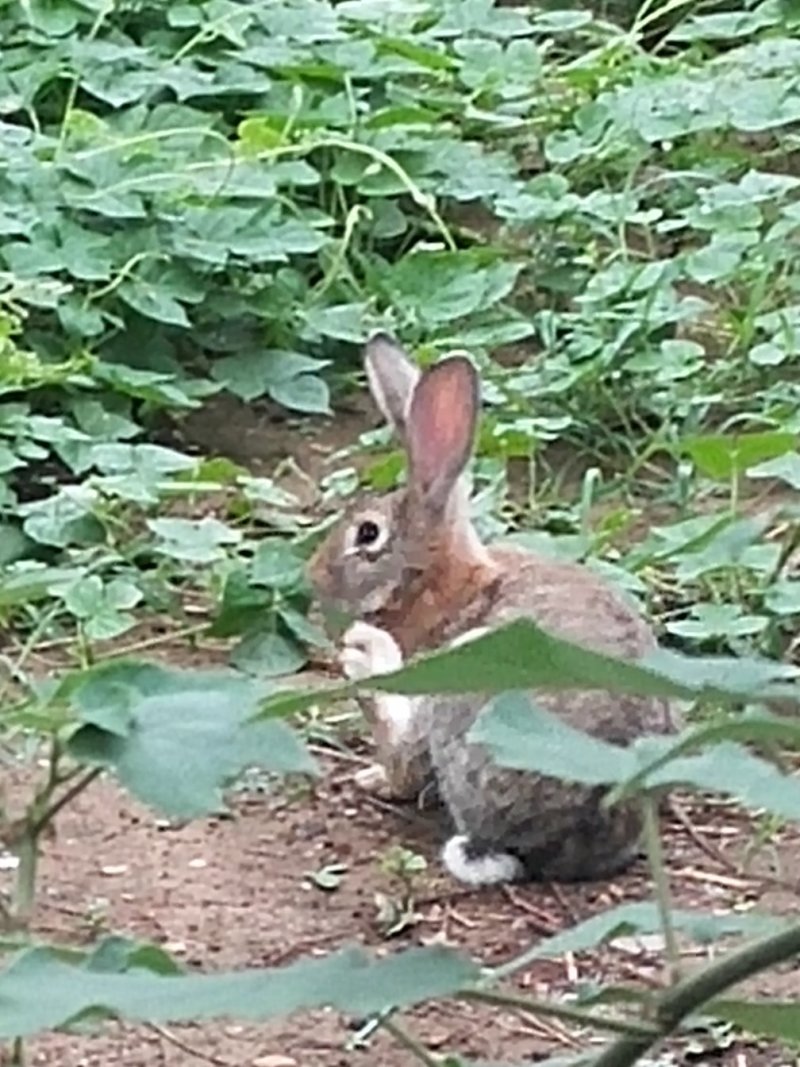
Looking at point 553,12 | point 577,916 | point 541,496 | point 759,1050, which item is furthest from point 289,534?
point 553,12

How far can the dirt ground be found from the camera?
2.91 m

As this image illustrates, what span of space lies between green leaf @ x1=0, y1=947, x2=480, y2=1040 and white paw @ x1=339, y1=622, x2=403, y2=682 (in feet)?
8.82

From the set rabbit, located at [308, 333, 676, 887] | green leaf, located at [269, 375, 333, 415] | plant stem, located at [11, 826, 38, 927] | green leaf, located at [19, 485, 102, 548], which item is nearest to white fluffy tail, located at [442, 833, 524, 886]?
rabbit, located at [308, 333, 676, 887]

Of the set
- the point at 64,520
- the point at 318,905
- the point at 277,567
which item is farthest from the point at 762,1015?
the point at 64,520

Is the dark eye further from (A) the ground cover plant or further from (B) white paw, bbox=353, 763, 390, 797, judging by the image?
(B) white paw, bbox=353, 763, 390, 797

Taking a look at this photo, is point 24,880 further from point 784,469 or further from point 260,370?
point 260,370

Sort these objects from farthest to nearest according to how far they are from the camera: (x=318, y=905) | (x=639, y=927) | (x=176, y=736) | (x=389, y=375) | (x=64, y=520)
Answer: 1. (x=64, y=520)
2. (x=389, y=375)
3. (x=318, y=905)
4. (x=639, y=927)
5. (x=176, y=736)

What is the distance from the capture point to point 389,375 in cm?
405

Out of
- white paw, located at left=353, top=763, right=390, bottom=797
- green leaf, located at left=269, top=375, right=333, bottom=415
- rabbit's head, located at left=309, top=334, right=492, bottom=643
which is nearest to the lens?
white paw, located at left=353, top=763, right=390, bottom=797

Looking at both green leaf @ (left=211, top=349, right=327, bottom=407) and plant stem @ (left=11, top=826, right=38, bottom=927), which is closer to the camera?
plant stem @ (left=11, top=826, right=38, bottom=927)

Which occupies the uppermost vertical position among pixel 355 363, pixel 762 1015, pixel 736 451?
pixel 762 1015

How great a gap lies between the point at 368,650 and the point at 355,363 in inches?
55.4

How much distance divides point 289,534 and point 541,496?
16.2 inches

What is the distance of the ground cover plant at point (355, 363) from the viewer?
10.7 ft
